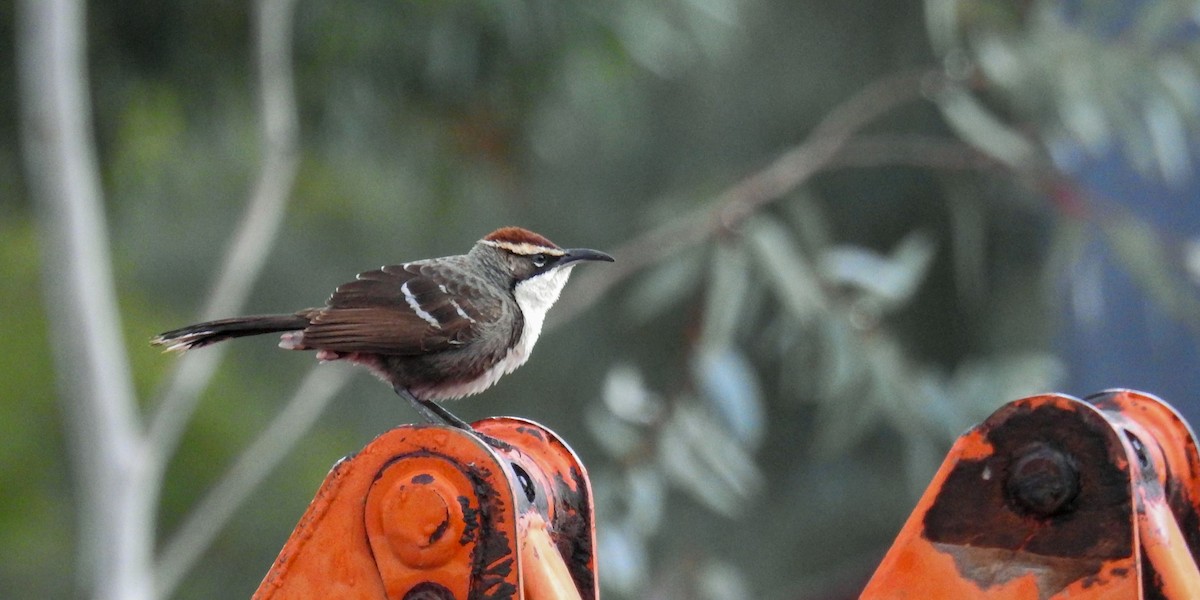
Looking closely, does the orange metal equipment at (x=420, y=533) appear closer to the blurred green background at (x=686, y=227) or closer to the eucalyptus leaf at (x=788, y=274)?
the blurred green background at (x=686, y=227)

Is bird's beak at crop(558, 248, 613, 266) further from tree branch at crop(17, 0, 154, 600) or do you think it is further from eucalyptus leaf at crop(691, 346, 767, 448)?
tree branch at crop(17, 0, 154, 600)

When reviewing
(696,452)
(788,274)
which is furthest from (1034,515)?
(788,274)

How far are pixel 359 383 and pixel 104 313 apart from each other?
5415mm

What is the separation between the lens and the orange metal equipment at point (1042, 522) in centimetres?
142

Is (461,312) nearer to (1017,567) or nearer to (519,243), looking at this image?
(519,243)

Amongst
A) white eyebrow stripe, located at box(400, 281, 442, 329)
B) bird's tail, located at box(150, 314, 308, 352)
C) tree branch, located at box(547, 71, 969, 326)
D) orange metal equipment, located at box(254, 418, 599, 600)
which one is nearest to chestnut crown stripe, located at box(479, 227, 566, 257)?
white eyebrow stripe, located at box(400, 281, 442, 329)

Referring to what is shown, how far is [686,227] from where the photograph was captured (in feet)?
15.1

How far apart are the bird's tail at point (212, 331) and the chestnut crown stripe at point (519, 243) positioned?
61 cm

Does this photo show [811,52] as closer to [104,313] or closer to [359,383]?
[359,383]

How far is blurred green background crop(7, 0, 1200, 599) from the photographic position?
475 centimetres

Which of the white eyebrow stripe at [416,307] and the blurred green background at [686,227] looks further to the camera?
the blurred green background at [686,227]

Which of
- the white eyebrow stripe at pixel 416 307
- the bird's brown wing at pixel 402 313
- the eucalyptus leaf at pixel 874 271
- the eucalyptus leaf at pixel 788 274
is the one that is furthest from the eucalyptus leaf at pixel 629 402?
the white eyebrow stripe at pixel 416 307

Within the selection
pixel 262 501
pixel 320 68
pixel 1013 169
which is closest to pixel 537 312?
pixel 1013 169

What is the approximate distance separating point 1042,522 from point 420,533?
621mm
